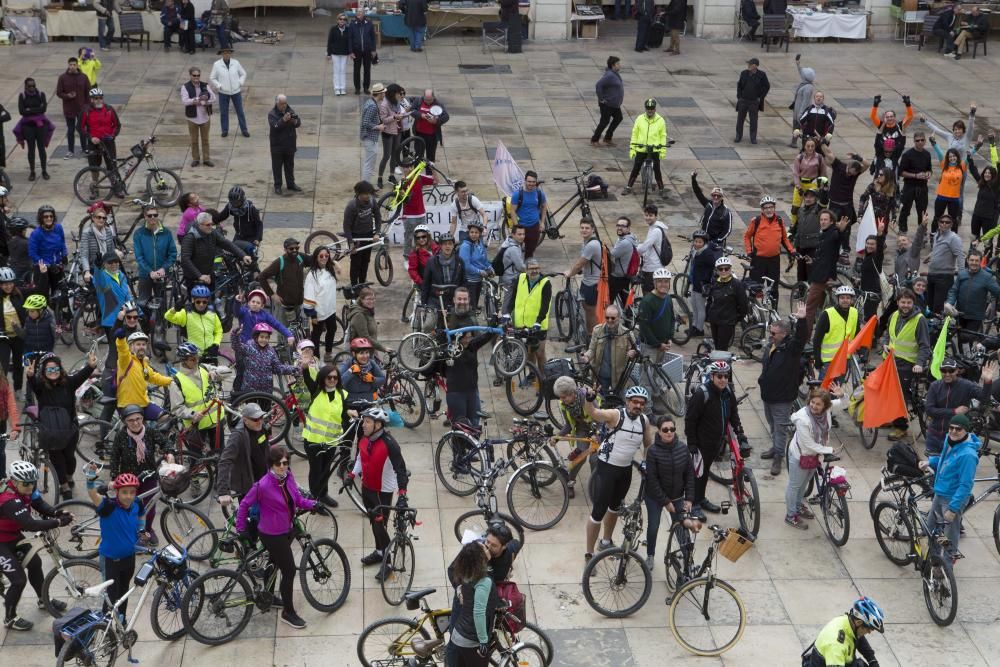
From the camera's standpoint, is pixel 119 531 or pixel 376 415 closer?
pixel 119 531

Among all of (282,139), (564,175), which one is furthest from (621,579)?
(564,175)

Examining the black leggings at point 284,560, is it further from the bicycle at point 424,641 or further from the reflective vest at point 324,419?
the reflective vest at point 324,419

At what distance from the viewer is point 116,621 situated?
10.4 metres

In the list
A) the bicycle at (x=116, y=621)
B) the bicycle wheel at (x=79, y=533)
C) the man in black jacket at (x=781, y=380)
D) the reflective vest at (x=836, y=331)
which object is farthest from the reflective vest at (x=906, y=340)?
the bicycle wheel at (x=79, y=533)

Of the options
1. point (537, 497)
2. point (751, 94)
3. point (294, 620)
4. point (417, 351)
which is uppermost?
point (751, 94)

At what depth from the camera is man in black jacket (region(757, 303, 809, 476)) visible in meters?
13.7

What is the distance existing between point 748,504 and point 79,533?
603 centimetres

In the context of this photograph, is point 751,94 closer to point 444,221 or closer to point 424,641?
point 444,221

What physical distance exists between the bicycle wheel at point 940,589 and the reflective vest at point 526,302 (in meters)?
5.29

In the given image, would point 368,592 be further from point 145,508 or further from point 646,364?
point 646,364

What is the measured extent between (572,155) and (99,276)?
34.2 feet

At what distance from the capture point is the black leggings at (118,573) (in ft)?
35.8

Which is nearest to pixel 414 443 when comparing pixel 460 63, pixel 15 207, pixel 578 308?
pixel 578 308

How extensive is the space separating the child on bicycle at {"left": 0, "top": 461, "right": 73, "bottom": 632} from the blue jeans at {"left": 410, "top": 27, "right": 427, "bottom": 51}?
21.5 m
